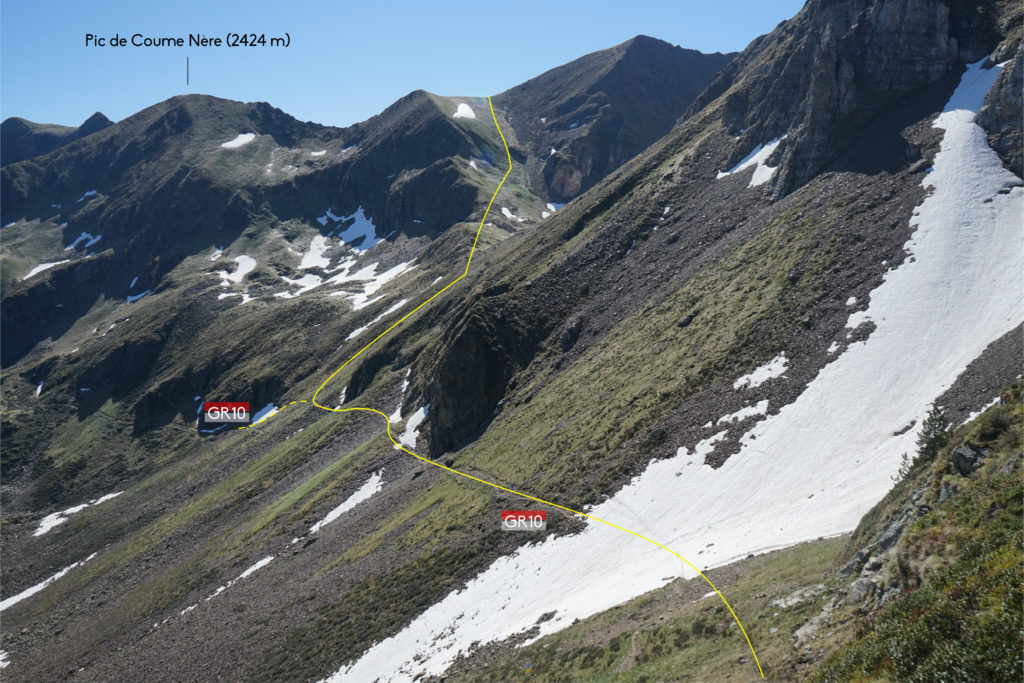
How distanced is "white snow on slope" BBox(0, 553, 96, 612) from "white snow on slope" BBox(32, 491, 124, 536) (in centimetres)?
2415

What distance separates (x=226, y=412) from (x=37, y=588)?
175 feet

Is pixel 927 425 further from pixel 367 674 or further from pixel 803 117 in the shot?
pixel 803 117

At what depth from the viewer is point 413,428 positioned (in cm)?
7388

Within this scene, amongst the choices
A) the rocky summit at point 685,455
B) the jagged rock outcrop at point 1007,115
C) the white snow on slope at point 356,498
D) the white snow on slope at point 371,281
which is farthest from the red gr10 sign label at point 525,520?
the white snow on slope at point 371,281

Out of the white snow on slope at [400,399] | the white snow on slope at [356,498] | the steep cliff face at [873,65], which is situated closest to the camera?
the steep cliff face at [873,65]

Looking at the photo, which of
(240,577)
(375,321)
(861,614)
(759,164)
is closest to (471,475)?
(240,577)

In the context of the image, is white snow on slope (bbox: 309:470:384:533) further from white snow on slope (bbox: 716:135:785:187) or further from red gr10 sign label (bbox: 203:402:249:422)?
red gr10 sign label (bbox: 203:402:249:422)

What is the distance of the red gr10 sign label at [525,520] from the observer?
38.9 m

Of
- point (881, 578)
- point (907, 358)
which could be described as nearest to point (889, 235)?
point (907, 358)

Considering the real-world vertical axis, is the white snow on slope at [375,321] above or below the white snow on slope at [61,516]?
above

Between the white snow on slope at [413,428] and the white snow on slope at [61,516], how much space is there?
82.6 metres

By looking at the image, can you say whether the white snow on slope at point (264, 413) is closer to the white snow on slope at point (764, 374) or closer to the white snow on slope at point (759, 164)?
the white snow on slope at point (759, 164)

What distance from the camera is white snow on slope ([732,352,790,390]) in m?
38.3

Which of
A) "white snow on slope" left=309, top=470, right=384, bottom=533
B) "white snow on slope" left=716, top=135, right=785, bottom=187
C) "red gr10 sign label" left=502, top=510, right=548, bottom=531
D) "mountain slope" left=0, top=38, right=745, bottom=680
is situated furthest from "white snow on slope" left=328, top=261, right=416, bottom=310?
"red gr10 sign label" left=502, top=510, right=548, bottom=531
